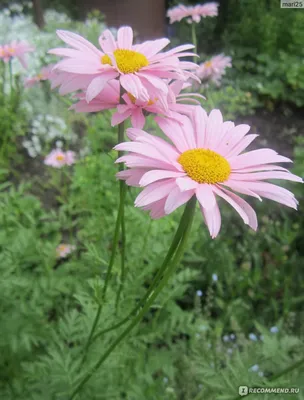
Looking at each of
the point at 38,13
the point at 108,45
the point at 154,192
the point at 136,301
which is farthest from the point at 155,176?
the point at 38,13

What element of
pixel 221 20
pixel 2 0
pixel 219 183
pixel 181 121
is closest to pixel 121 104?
pixel 181 121

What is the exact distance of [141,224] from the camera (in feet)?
4.24

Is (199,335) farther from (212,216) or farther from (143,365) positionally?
(212,216)

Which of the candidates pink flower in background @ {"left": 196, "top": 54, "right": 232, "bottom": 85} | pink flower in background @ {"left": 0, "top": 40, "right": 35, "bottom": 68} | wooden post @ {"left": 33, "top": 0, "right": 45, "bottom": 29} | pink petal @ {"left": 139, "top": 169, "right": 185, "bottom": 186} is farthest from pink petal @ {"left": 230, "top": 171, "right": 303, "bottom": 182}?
wooden post @ {"left": 33, "top": 0, "right": 45, "bottom": 29}

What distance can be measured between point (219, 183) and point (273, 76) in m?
3.00

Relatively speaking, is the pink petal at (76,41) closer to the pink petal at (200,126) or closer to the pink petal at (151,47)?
the pink petal at (151,47)

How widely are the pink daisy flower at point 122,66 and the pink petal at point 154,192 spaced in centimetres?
14

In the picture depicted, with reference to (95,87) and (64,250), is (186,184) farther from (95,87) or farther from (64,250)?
(64,250)

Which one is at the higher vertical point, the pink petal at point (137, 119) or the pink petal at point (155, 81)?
the pink petal at point (155, 81)

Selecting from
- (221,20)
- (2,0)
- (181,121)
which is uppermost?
(2,0)

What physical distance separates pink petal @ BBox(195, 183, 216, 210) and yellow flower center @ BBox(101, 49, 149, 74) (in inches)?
8.9

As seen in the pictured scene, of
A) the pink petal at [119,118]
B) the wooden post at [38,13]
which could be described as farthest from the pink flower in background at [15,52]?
the wooden post at [38,13]

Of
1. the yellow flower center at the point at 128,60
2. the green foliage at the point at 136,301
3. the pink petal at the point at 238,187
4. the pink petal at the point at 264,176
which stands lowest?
the green foliage at the point at 136,301

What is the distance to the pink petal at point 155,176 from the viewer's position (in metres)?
0.50
